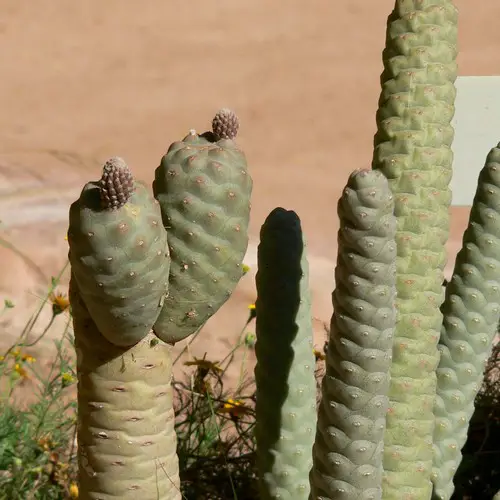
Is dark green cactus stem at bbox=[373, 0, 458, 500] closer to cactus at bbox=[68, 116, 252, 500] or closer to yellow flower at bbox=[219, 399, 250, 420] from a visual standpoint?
cactus at bbox=[68, 116, 252, 500]

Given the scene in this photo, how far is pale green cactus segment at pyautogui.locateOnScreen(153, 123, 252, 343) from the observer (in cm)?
143

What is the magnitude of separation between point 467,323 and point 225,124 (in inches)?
24.5

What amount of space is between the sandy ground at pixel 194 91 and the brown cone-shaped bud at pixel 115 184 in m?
3.48

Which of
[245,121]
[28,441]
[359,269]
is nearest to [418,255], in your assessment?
[359,269]

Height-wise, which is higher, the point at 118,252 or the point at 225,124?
the point at 225,124

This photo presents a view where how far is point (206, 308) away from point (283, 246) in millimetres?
258

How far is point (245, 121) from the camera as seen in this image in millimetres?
5914

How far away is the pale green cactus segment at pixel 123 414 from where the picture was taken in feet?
4.75

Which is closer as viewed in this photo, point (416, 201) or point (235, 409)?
point (416, 201)

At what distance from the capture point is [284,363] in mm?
1765

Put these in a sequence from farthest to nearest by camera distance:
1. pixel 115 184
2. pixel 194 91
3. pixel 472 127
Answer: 1. pixel 194 91
2. pixel 472 127
3. pixel 115 184

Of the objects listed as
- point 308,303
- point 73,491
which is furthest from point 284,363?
point 73,491

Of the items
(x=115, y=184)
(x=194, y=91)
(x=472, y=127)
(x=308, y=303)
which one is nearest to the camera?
(x=115, y=184)

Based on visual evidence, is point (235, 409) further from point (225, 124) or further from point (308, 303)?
point (225, 124)
